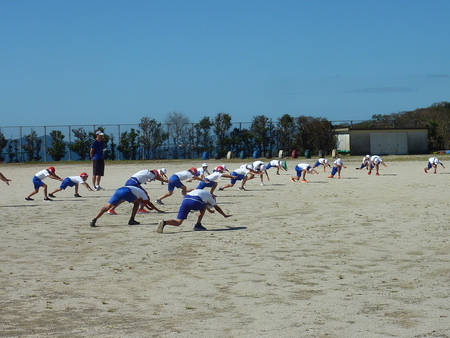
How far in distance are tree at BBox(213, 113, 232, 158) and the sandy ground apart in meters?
38.8

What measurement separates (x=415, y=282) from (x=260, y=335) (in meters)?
3.08

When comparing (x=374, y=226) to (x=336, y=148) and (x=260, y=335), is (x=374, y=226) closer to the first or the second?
(x=260, y=335)

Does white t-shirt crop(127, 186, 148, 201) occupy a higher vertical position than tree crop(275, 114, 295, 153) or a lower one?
lower

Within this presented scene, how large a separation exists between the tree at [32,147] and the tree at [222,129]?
48.1 feet

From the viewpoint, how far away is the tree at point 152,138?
56375 mm

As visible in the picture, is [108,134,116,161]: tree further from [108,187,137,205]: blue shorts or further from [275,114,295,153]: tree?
[108,187,137,205]: blue shorts

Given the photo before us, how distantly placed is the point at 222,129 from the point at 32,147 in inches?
619

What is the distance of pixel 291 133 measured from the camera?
56312mm

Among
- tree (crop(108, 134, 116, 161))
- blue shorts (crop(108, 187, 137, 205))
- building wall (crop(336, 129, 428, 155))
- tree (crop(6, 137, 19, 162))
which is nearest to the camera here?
blue shorts (crop(108, 187, 137, 205))

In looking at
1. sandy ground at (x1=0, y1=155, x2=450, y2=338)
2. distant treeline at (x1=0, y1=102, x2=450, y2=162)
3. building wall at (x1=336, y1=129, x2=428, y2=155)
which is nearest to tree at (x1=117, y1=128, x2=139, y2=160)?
distant treeline at (x1=0, y1=102, x2=450, y2=162)

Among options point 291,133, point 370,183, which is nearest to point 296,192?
point 370,183

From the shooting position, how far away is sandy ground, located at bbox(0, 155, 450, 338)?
269 inches

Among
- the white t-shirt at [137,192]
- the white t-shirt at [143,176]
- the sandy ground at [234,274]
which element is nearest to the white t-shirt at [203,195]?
the sandy ground at [234,274]

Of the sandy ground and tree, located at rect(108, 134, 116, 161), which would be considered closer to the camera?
the sandy ground
